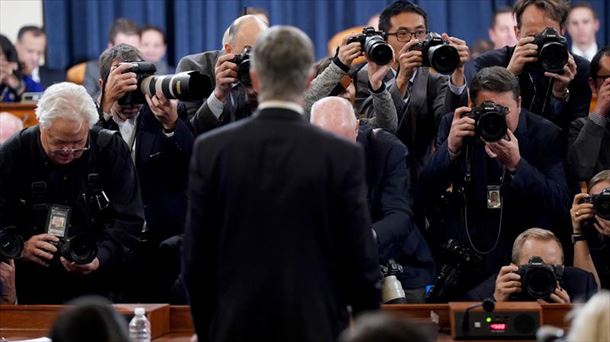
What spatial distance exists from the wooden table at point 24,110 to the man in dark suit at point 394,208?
224 cm

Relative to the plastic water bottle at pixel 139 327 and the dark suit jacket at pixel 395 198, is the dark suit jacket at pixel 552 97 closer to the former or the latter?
the dark suit jacket at pixel 395 198

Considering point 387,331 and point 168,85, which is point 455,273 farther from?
point 387,331

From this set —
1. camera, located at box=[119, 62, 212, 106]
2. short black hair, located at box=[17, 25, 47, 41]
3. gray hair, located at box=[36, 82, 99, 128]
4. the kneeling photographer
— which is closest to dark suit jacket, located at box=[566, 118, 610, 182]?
the kneeling photographer

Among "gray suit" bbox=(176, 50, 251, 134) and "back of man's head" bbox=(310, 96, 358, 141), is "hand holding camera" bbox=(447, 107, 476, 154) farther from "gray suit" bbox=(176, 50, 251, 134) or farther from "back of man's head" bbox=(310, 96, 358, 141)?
"gray suit" bbox=(176, 50, 251, 134)

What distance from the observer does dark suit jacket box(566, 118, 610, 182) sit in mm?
4742

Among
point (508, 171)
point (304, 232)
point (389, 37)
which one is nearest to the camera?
point (304, 232)

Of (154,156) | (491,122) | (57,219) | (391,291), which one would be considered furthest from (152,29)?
(391,291)

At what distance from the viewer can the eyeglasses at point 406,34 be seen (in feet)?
16.3

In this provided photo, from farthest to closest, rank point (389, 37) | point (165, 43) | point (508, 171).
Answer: point (165, 43) → point (389, 37) → point (508, 171)

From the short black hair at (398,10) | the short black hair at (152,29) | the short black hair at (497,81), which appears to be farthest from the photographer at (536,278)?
the short black hair at (152,29)

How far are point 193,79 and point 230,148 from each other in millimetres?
1467

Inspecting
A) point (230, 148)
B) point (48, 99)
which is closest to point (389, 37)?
point (48, 99)

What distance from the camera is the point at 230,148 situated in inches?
111

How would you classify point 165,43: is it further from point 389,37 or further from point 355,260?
point 355,260
